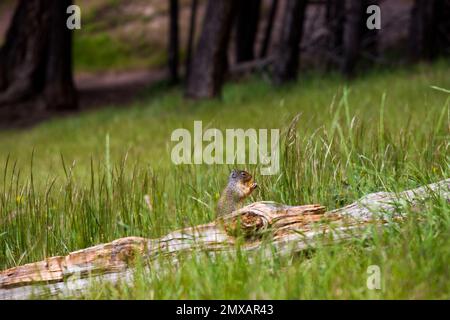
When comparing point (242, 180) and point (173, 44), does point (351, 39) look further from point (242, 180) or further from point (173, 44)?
point (242, 180)

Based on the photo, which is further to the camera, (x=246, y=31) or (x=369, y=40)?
(x=246, y=31)

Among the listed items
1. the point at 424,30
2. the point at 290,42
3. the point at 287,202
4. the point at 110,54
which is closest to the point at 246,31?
the point at 290,42

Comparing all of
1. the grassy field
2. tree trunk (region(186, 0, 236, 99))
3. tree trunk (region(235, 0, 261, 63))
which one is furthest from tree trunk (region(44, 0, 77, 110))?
the grassy field

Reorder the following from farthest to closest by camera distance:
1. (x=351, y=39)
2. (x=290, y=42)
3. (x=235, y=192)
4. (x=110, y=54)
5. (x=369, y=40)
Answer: (x=110, y=54) < (x=369, y=40) < (x=290, y=42) < (x=351, y=39) < (x=235, y=192)

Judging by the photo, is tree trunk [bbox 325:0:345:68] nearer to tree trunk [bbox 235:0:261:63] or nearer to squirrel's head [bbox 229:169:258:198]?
tree trunk [bbox 235:0:261:63]

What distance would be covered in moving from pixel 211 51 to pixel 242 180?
37.5ft

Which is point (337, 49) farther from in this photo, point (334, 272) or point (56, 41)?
point (334, 272)

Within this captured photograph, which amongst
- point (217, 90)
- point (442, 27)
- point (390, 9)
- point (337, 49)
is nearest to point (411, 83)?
point (217, 90)

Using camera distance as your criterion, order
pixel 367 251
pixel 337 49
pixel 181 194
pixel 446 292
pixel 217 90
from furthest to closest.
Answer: pixel 337 49 < pixel 217 90 < pixel 181 194 < pixel 367 251 < pixel 446 292

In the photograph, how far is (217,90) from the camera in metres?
16.4

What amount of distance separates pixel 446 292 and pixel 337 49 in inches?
623

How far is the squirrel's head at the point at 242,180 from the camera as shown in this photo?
4.91 meters

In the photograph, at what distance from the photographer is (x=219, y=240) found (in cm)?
460

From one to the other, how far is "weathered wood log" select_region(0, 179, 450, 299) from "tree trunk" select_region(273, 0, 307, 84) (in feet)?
40.2
